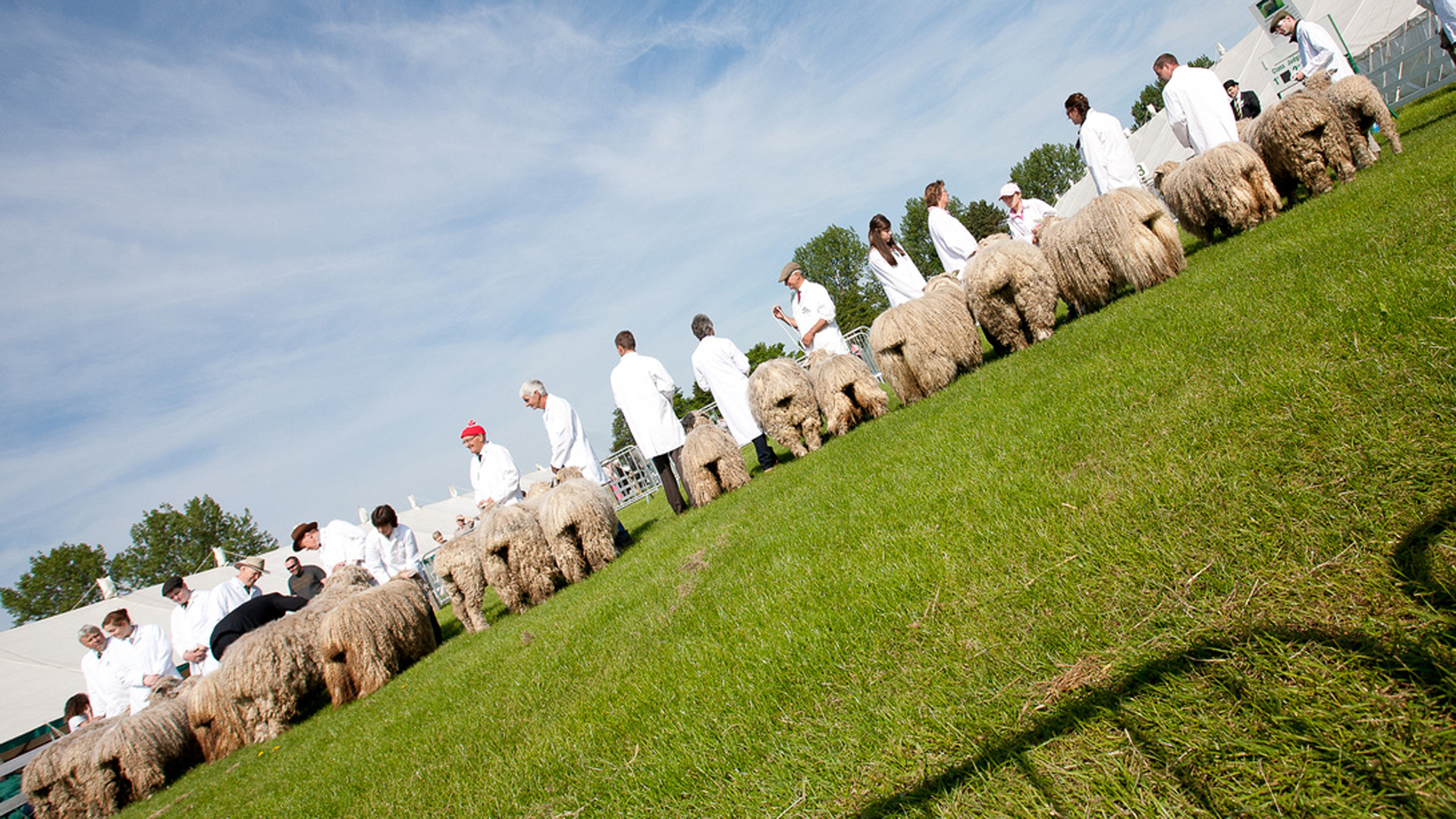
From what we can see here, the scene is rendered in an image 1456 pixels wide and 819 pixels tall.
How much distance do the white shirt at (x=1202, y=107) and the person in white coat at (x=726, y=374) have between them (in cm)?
701

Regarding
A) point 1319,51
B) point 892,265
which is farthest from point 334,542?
point 1319,51

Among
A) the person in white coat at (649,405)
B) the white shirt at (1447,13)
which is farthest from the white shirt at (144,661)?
the white shirt at (1447,13)

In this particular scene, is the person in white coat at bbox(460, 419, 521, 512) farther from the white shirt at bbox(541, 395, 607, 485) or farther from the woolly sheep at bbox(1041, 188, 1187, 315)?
the woolly sheep at bbox(1041, 188, 1187, 315)

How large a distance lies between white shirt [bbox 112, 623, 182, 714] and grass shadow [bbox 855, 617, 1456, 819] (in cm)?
1412

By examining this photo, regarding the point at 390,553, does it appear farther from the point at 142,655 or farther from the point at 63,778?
the point at 142,655

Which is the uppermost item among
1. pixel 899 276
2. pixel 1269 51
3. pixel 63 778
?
pixel 1269 51

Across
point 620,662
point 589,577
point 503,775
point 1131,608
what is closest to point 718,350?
point 589,577

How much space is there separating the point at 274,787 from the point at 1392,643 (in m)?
7.62

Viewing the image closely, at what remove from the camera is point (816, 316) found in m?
11.4

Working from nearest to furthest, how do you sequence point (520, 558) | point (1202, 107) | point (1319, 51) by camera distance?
point (1202, 107) → point (520, 558) → point (1319, 51)

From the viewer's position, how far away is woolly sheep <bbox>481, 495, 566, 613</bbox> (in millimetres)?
9078

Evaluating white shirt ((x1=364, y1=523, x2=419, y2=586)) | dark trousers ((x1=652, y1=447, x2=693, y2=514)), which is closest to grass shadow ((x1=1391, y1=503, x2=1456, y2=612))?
dark trousers ((x1=652, y1=447, x2=693, y2=514))

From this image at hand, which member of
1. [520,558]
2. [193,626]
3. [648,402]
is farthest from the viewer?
[193,626]

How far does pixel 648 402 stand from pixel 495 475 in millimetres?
2733
